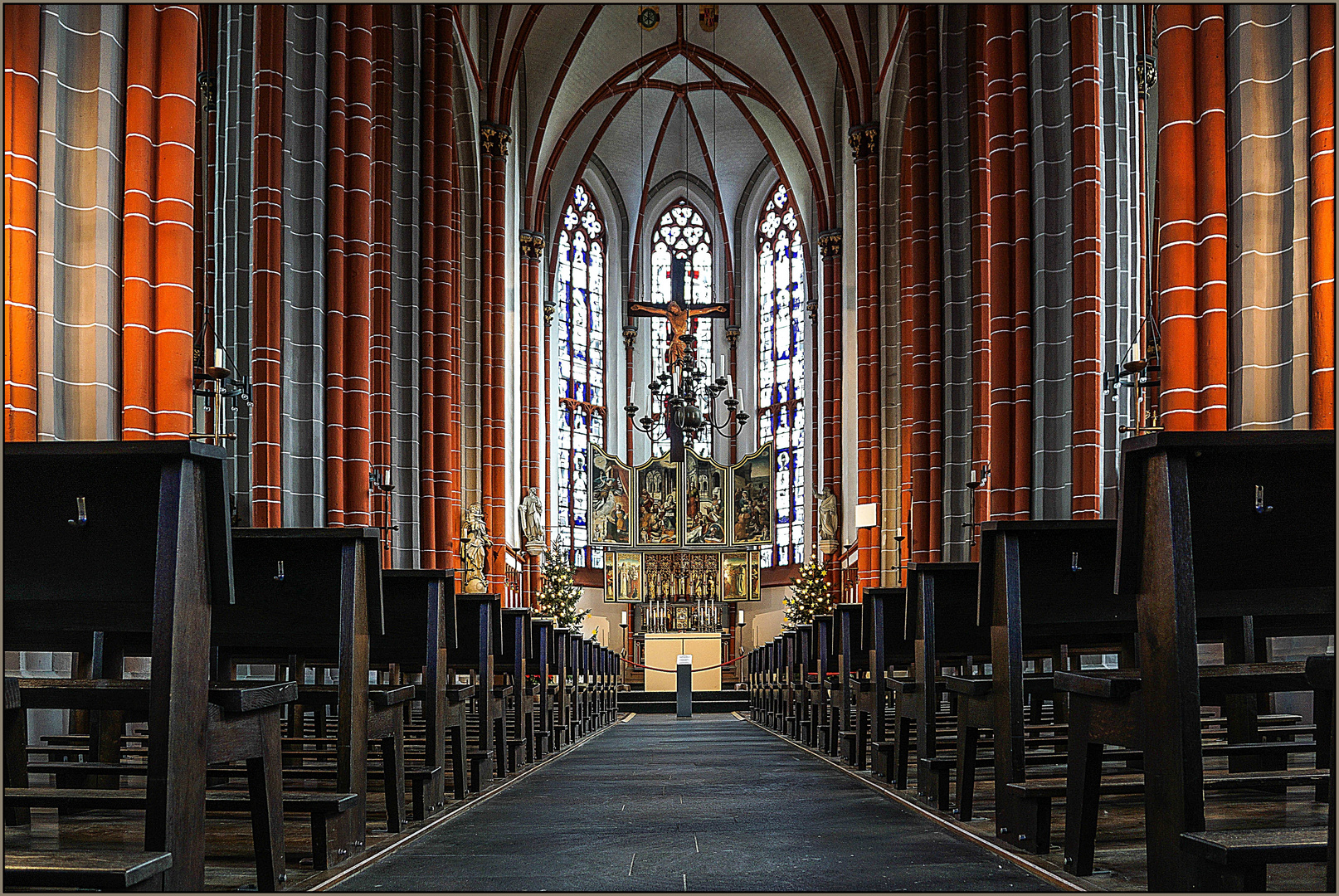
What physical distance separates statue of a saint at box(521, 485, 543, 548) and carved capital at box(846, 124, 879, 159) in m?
8.38

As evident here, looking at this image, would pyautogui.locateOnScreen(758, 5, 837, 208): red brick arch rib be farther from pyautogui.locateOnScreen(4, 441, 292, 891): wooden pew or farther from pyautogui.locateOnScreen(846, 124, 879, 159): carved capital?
pyautogui.locateOnScreen(4, 441, 292, 891): wooden pew

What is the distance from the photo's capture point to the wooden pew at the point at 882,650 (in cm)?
660

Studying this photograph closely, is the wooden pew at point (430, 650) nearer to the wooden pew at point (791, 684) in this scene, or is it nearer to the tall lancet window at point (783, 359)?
the wooden pew at point (791, 684)

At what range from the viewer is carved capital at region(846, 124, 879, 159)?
66.4ft

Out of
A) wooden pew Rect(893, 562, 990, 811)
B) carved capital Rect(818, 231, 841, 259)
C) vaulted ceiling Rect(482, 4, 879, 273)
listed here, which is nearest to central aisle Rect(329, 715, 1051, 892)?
wooden pew Rect(893, 562, 990, 811)

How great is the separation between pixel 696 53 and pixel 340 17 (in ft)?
48.5

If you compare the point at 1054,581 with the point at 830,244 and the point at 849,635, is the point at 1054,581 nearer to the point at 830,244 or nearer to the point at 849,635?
the point at 849,635

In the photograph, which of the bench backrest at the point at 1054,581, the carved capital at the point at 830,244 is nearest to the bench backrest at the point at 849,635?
the bench backrest at the point at 1054,581

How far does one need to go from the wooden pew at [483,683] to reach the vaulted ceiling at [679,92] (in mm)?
15251

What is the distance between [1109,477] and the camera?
10.4 meters

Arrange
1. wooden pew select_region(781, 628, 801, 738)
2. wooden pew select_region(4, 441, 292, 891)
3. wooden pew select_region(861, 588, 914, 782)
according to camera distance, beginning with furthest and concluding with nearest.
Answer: wooden pew select_region(781, 628, 801, 738)
wooden pew select_region(861, 588, 914, 782)
wooden pew select_region(4, 441, 292, 891)

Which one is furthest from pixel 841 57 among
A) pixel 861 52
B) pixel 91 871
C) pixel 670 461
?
pixel 91 871

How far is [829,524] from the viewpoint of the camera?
944 inches

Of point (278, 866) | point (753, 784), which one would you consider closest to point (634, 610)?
point (753, 784)
